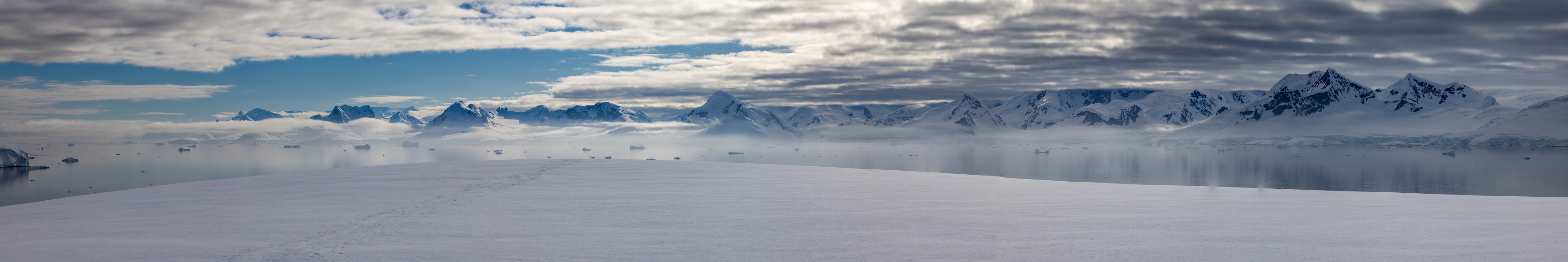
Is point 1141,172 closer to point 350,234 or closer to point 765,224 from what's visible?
point 765,224

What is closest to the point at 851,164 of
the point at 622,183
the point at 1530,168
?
the point at 1530,168

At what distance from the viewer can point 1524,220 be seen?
14.6m

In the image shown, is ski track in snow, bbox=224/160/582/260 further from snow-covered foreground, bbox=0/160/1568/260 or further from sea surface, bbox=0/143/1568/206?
sea surface, bbox=0/143/1568/206

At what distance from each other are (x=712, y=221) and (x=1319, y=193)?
17.5 m

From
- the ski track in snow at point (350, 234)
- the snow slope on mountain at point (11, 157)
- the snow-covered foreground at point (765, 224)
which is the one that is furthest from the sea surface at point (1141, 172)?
the ski track in snow at point (350, 234)

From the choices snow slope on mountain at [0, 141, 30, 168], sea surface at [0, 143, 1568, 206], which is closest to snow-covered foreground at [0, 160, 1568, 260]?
sea surface at [0, 143, 1568, 206]

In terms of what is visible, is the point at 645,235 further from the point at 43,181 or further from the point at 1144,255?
the point at 43,181

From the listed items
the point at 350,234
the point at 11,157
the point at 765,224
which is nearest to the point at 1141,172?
the point at 765,224

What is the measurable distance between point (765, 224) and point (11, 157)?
287 feet

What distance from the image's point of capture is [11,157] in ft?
237

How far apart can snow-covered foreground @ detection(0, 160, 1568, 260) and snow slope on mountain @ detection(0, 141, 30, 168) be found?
221 feet

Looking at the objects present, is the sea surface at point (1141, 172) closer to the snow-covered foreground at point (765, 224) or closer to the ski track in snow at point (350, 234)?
the snow-covered foreground at point (765, 224)

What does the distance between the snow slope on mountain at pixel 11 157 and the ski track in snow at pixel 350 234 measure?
76.7 meters

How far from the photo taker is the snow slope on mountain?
7144 cm
